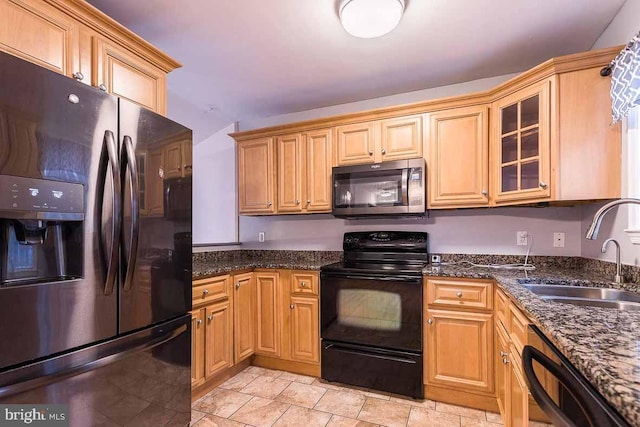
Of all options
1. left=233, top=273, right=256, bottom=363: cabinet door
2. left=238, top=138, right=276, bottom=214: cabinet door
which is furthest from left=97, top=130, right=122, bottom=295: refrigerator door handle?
left=238, top=138, right=276, bottom=214: cabinet door

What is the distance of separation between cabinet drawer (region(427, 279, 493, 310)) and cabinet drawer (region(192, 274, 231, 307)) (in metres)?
1.49

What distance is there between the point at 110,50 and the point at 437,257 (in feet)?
8.56

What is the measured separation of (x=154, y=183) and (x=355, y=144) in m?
1.66

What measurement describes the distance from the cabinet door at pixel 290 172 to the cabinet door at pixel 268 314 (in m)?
0.67

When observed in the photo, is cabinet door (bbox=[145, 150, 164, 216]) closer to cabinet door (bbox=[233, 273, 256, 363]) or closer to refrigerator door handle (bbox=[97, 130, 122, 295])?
refrigerator door handle (bbox=[97, 130, 122, 295])

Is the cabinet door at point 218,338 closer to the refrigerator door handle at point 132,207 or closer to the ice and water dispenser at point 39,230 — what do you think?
the refrigerator door handle at point 132,207

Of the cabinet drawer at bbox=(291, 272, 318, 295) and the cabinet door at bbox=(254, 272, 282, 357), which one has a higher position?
the cabinet drawer at bbox=(291, 272, 318, 295)

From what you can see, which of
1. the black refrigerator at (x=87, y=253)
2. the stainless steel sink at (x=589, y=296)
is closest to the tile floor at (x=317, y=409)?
the black refrigerator at (x=87, y=253)

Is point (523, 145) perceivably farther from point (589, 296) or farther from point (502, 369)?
point (502, 369)

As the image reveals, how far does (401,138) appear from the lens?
2.47 metres

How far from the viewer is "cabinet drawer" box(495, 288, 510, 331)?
165 cm

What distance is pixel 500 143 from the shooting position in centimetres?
216

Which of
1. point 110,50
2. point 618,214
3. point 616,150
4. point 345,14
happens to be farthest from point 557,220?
point 110,50

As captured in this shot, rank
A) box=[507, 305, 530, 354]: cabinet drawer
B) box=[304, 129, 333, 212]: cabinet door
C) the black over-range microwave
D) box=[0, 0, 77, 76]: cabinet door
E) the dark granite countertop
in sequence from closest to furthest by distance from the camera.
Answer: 1. the dark granite countertop
2. box=[0, 0, 77, 76]: cabinet door
3. box=[507, 305, 530, 354]: cabinet drawer
4. the black over-range microwave
5. box=[304, 129, 333, 212]: cabinet door
